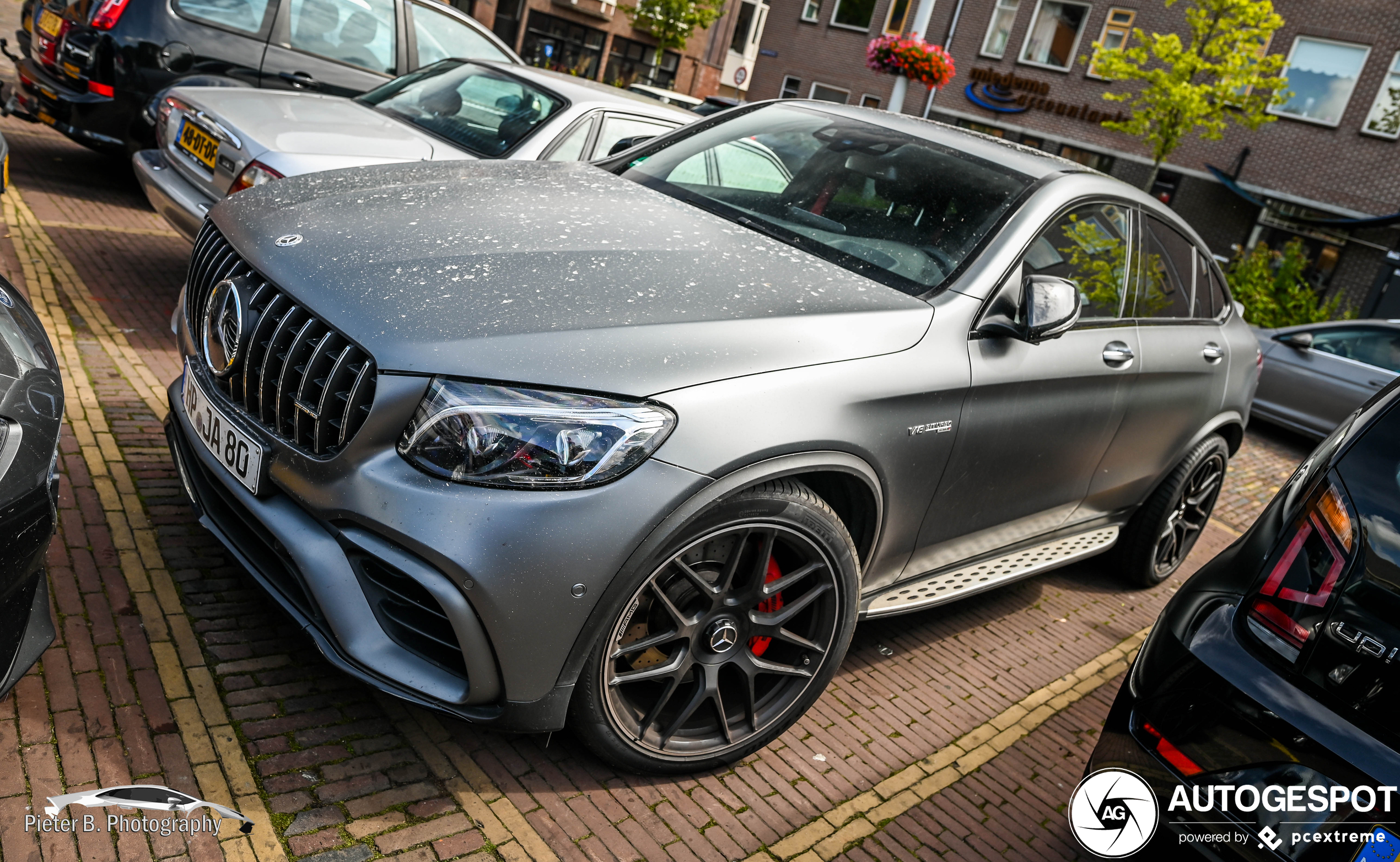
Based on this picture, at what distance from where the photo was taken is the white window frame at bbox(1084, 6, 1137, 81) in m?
27.9

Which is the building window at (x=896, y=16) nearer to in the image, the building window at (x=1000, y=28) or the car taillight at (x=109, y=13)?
the building window at (x=1000, y=28)

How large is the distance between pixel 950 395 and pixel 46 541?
7.59ft

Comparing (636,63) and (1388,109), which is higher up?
(1388,109)

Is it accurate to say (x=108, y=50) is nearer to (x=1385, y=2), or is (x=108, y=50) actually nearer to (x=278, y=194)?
(x=278, y=194)

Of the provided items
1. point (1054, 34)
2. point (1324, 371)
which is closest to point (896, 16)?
point (1054, 34)

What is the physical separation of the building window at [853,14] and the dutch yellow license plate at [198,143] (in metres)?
32.4

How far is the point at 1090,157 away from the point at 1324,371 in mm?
20709

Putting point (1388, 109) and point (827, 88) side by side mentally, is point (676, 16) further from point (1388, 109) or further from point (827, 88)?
point (1388, 109)

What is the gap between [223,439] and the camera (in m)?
2.62

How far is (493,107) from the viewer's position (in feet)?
19.8

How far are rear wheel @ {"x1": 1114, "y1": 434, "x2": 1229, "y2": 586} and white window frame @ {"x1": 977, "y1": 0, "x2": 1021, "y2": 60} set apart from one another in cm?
2878

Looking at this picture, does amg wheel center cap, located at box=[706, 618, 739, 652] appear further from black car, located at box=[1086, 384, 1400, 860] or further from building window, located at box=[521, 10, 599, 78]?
building window, located at box=[521, 10, 599, 78]

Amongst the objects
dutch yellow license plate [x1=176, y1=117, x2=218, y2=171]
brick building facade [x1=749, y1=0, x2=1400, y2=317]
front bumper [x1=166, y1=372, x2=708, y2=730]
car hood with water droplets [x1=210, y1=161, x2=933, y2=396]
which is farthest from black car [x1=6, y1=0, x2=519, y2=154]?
brick building facade [x1=749, y1=0, x2=1400, y2=317]

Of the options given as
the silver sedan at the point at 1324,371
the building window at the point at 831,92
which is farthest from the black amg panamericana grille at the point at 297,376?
the building window at the point at 831,92
